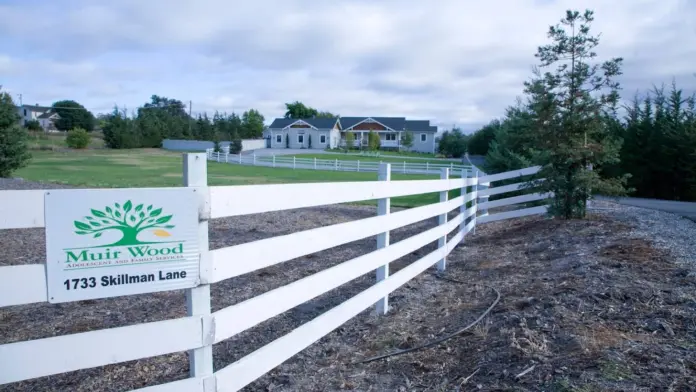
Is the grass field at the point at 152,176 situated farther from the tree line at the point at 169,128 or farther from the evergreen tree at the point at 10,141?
the tree line at the point at 169,128

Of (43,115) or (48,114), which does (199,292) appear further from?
(43,115)

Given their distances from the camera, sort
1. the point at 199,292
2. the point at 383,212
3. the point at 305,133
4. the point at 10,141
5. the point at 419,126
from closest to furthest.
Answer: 1. the point at 199,292
2. the point at 383,212
3. the point at 10,141
4. the point at 419,126
5. the point at 305,133

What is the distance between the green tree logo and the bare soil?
5.63ft

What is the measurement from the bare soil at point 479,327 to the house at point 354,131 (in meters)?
69.2

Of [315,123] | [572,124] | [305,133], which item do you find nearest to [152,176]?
[572,124]

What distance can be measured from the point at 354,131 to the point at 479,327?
253 feet

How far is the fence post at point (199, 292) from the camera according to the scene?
2.75 m

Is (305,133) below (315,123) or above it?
below

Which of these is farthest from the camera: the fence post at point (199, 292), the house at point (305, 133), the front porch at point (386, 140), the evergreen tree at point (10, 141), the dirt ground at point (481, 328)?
the house at point (305, 133)

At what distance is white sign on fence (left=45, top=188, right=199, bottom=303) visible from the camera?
236 centimetres

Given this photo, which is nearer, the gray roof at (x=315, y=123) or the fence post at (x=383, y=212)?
the fence post at (x=383, y=212)

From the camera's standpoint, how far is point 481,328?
4691 mm

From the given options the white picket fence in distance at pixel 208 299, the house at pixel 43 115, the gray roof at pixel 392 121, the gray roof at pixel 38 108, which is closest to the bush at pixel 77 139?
the gray roof at pixel 392 121

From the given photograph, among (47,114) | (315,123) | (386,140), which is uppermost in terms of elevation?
(47,114)
